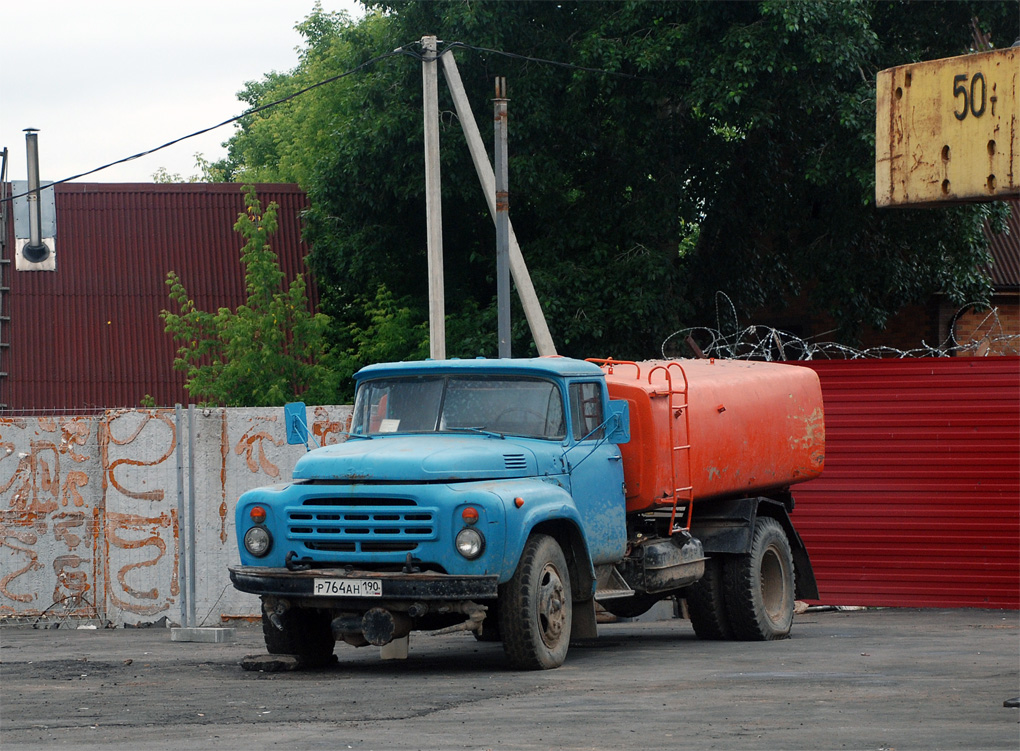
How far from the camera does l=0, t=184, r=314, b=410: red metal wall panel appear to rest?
2939 centimetres

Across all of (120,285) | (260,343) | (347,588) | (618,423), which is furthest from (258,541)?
(120,285)

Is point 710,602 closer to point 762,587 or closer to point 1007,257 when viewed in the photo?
point 762,587

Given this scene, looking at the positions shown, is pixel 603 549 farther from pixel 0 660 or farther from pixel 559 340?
pixel 559 340

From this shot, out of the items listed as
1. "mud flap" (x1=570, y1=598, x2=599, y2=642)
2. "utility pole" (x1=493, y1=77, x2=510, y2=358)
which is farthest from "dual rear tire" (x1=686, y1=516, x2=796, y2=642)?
"utility pole" (x1=493, y1=77, x2=510, y2=358)

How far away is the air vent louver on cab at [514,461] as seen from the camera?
35.2ft

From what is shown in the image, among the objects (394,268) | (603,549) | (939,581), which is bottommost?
(939,581)

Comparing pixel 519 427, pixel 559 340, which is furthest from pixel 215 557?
pixel 559 340

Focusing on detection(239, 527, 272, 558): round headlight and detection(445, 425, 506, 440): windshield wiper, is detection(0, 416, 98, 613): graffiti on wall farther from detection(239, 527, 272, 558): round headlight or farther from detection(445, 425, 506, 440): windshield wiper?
detection(445, 425, 506, 440): windshield wiper

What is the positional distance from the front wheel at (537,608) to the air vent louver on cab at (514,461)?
521mm

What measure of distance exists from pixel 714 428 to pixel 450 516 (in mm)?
3389

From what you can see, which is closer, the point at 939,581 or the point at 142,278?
the point at 939,581

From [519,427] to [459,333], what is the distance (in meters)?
13.9

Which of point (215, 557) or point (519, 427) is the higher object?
point (519, 427)

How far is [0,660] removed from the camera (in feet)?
39.4
